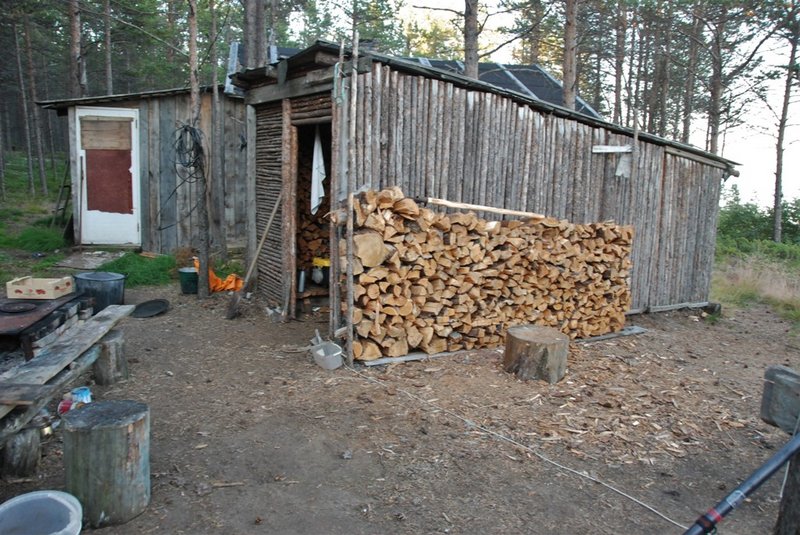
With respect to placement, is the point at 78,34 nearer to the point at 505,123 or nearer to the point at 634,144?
the point at 505,123

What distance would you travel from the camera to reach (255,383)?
17.4 feet

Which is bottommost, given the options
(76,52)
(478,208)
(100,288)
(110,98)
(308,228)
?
(100,288)

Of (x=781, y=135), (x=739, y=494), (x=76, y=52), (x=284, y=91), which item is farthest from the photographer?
(x=781, y=135)

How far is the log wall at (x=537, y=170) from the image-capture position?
237 inches

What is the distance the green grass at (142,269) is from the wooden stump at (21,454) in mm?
6098

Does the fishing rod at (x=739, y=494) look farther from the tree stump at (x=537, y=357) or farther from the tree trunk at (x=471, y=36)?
the tree trunk at (x=471, y=36)

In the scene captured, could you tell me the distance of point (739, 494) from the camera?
213 cm

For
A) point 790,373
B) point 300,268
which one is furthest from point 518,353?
point 300,268

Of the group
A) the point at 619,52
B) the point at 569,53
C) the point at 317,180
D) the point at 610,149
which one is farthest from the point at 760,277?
the point at 317,180

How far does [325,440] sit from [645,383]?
3.52m

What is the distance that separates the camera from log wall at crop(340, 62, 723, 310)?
6.01 metres

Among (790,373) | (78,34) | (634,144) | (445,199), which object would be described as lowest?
(790,373)

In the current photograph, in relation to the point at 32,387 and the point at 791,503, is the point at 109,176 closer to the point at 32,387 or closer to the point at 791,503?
the point at 32,387

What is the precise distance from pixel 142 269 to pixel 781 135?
722 inches
